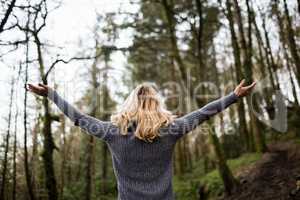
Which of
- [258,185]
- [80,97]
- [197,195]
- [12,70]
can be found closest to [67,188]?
[80,97]

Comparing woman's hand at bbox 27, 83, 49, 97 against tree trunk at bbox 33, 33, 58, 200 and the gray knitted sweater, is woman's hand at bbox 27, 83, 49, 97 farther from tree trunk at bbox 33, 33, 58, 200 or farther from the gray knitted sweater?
tree trunk at bbox 33, 33, 58, 200

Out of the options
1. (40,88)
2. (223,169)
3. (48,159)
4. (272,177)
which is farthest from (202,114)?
(48,159)

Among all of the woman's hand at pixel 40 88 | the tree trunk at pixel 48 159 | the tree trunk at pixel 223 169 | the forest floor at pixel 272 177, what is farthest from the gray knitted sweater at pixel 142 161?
the tree trunk at pixel 48 159

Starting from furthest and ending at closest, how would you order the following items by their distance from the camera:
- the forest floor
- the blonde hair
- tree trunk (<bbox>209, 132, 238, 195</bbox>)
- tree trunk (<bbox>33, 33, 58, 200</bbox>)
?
tree trunk (<bbox>33, 33, 58, 200</bbox>)
tree trunk (<bbox>209, 132, 238, 195</bbox>)
the forest floor
the blonde hair

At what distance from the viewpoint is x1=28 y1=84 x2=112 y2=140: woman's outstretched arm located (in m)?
2.77

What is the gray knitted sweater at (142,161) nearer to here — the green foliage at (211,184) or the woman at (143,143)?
the woman at (143,143)

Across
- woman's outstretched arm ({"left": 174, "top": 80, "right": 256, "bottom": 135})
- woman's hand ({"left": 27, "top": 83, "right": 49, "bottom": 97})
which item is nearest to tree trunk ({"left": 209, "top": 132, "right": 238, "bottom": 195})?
woman's outstretched arm ({"left": 174, "top": 80, "right": 256, "bottom": 135})

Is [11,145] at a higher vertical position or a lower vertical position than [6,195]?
higher

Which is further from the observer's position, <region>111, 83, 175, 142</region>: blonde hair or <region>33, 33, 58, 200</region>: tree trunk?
<region>33, 33, 58, 200</region>: tree trunk

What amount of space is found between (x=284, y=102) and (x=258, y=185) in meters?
9.86

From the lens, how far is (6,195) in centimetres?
1847

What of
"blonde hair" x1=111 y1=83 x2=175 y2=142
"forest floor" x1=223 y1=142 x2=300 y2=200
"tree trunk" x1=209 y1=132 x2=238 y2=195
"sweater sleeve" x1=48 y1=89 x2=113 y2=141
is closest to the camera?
"blonde hair" x1=111 y1=83 x2=175 y2=142

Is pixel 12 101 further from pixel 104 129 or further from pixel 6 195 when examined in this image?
pixel 104 129

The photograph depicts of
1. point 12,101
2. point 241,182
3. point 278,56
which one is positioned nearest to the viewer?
point 241,182
